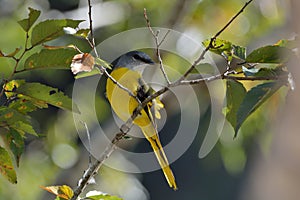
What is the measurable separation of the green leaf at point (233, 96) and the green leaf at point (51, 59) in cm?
46

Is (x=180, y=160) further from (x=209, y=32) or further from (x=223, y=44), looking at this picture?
(x=223, y=44)

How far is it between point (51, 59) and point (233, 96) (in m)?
0.54

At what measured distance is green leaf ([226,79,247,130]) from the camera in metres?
1.73

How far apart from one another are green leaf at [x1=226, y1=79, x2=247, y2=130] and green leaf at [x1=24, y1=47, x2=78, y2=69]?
46 cm

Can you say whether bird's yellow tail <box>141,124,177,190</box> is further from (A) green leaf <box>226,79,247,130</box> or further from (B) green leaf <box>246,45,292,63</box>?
(B) green leaf <box>246,45,292,63</box>

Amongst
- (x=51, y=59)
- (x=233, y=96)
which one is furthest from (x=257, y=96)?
(x=51, y=59)

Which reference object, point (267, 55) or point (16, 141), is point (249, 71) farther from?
point (16, 141)

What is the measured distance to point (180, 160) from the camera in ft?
26.3

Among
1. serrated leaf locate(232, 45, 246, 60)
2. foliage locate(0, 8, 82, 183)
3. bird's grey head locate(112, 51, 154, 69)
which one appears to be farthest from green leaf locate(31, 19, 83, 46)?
bird's grey head locate(112, 51, 154, 69)

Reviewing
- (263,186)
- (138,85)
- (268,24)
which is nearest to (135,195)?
(268,24)

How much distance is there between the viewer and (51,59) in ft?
5.91

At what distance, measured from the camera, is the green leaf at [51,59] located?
1800mm

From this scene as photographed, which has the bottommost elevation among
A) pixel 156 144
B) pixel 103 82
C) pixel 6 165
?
pixel 6 165

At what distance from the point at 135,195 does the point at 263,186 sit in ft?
15.0
